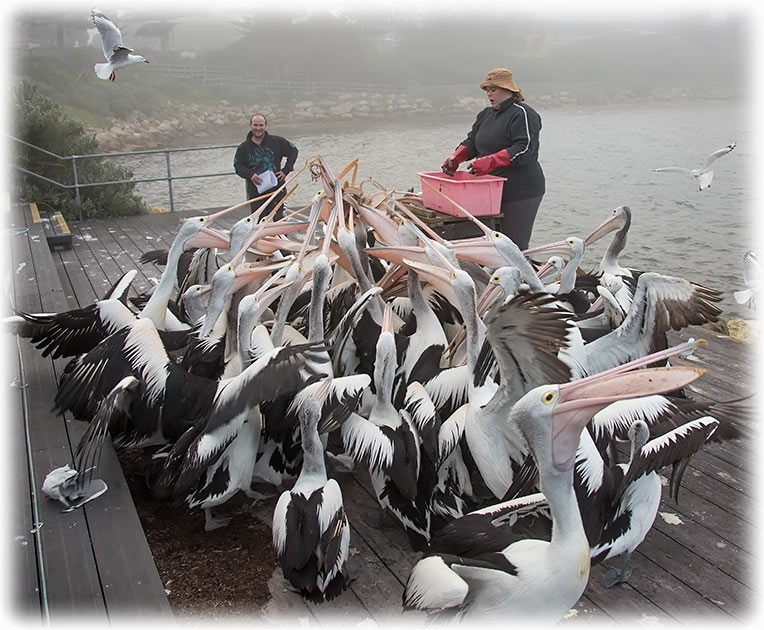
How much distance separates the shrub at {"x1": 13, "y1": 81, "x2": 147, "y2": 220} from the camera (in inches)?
347

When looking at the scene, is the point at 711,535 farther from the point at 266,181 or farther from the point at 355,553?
the point at 266,181

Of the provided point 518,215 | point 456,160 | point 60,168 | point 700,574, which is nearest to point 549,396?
point 700,574

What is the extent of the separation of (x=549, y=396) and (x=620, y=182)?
16.5 metres

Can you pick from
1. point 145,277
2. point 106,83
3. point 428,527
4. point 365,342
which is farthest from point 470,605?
point 106,83

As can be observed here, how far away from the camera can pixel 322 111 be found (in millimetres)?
34500

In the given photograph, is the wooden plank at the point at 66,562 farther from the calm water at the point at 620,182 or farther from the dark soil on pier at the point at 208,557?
the calm water at the point at 620,182

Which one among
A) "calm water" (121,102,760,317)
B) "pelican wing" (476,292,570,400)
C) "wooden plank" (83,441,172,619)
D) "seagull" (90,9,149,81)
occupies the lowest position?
"calm water" (121,102,760,317)

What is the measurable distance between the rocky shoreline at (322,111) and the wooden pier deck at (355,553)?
27365 mm

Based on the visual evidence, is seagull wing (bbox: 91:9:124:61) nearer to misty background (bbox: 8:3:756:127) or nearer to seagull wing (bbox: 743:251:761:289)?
seagull wing (bbox: 743:251:761:289)

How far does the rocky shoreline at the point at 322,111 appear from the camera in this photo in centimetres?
3130

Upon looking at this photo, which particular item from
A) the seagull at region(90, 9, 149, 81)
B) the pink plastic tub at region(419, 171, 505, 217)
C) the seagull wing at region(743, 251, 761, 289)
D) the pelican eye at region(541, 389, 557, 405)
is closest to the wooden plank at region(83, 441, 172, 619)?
the pelican eye at region(541, 389, 557, 405)

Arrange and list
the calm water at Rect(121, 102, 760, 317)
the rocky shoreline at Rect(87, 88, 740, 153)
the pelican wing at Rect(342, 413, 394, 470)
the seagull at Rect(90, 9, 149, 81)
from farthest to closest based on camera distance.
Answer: the rocky shoreline at Rect(87, 88, 740, 153), the calm water at Rect(121, 102, 760, 317), the seagull at Rect(90, 9, 149, 81), the pelican wing at Rect(342, 413, 394, 470)

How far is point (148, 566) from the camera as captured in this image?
222cm

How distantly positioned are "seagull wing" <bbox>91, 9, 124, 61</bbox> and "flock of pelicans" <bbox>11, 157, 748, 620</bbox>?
1.01 metres
